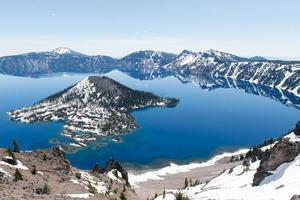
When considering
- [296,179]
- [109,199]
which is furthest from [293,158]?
[109,199]

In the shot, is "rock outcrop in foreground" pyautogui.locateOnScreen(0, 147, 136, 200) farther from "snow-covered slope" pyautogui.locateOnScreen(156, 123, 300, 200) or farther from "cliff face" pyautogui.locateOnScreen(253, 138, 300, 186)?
"cliff face" pyautogui.locateOnScreen(253, 138, 300, 186)

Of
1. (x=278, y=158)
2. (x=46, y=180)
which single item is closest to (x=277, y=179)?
(x=278, y=158)

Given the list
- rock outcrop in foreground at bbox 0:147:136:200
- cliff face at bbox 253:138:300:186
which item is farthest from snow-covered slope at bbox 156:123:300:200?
rock outcrop in foreground at bbox 0:147:136:200

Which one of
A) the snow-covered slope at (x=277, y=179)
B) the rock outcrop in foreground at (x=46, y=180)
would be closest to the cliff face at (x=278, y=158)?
the snow-covered slope at (x=277, y=179)

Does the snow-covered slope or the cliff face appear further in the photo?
the cliff face

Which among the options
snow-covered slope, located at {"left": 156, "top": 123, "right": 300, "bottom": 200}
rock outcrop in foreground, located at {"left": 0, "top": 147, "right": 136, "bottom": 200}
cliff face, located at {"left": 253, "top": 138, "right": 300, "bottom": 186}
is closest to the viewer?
rock outcrop in foreground, located at {"left": 0, "top": 147, "right": 136, "bottom": 200}

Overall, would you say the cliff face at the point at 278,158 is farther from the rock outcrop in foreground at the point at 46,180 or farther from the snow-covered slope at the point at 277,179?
the rock outcrop in foreground at the point at 46,180

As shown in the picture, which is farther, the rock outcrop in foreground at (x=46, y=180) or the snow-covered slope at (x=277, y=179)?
the snow-covered slope at (x=277, y=179)

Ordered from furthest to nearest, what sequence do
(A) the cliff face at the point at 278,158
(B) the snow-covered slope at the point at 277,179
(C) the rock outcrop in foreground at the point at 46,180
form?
1. (A) the cliff face at the point at 278,158
2. (B) the snow-covered slope at the point at 277,179
3. (C) the rock outcrop in foreground at the point at 46,180

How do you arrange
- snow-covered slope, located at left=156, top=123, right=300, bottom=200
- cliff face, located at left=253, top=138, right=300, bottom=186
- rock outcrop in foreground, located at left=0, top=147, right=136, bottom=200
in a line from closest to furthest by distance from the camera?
rock outcrop in foreground, located at left=0, top=147, right=136, bottom=200, snow-covered slope, located at left=156, top=123, right=300, bottom=200, cliff face, located at left=253, top=138, right=300, bottom=186
